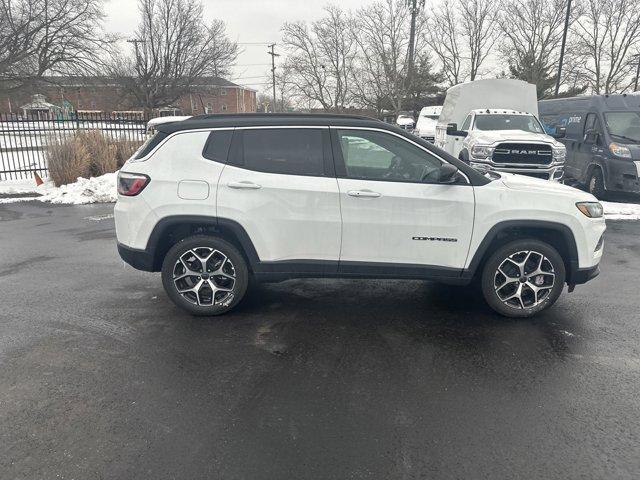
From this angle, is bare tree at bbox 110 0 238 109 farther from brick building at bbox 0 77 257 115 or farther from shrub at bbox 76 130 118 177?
shrub at bbox 76 130 118 177

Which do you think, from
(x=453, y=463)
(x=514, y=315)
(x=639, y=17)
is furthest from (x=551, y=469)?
(x=639, y=17)

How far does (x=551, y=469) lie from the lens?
7.88ft

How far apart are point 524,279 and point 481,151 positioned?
673cm

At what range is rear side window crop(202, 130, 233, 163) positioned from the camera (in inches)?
163

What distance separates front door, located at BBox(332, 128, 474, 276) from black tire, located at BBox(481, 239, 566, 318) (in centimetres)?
35

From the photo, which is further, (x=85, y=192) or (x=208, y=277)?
(x=85, y=192)

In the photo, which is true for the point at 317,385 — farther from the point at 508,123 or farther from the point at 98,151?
the point at 98,151

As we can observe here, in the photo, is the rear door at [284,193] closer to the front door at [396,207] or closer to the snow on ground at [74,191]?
the front door at [396,207]

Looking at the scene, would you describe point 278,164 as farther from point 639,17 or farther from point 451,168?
point 639,17

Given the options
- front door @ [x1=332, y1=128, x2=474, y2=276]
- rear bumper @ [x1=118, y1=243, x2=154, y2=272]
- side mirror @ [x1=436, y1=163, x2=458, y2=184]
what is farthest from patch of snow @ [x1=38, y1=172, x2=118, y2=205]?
side mirror @ [x1=436, y1=163, x2=458, y2=184]

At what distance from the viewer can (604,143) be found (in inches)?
420

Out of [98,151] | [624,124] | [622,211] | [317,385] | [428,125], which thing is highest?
[428,125]

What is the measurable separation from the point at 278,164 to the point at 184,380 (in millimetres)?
2017

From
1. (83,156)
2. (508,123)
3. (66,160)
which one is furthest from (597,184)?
(66,160)
